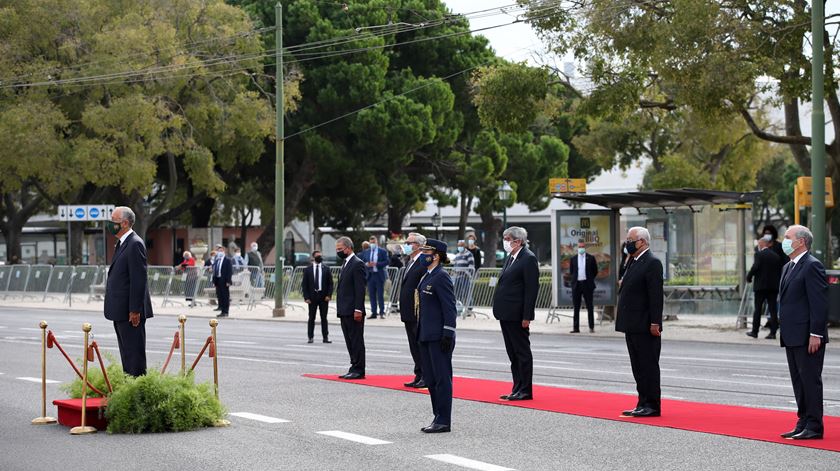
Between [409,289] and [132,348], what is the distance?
3505 mm

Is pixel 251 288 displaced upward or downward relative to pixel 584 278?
downward

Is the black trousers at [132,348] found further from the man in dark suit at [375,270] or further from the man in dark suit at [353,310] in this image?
the man in dark suit at [375,270]

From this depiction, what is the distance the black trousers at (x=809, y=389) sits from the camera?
10.6 metres

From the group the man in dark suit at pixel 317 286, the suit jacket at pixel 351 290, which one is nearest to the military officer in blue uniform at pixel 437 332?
the suit jacket at pixel 351 290

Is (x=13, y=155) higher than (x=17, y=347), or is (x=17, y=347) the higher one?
(x=13, y=155)

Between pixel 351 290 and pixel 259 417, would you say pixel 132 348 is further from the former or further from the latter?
pixel 351 290

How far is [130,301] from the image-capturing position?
12609mm

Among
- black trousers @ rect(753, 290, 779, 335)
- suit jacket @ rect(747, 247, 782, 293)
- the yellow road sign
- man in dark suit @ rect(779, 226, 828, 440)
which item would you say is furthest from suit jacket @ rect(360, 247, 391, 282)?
man in dark suit @ rect(779, 226, 828, 440)

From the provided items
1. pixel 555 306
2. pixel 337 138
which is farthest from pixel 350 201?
pixel 555 306

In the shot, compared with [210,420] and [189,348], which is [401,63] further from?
[210,420]

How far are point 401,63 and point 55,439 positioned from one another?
Answer: 48.4 m

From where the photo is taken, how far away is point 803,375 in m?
10.7

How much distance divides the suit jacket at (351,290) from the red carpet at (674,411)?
120 centimetres

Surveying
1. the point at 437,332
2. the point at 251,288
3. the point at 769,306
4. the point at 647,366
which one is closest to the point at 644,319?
the point at 647,366
